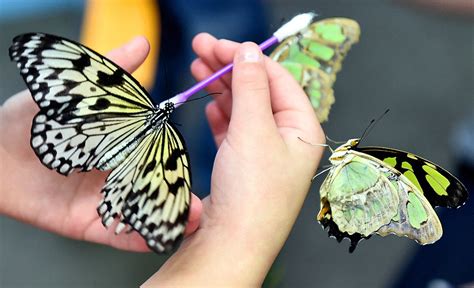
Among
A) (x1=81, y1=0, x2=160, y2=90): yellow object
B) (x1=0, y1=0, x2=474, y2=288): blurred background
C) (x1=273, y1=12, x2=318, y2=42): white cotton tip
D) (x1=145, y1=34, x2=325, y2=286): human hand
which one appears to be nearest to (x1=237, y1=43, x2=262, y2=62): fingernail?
(x1=145, y1=34, x2=325, y2=286): human hand

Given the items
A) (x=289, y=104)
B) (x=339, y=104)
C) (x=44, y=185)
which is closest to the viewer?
(x=289, y=104)

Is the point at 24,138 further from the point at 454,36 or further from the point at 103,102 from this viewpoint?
the point at 454,36

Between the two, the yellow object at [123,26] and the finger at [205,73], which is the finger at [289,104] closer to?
the finger at [205,73]

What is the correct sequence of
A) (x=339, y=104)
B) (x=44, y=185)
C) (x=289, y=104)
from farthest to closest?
(x=339, y=104)
(x=44, y=185)
(x=289, y=104)

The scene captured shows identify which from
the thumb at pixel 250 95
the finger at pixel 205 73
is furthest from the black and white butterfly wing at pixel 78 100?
the finger at pixel 205 73

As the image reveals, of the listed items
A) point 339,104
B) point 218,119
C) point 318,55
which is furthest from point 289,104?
point 339,104

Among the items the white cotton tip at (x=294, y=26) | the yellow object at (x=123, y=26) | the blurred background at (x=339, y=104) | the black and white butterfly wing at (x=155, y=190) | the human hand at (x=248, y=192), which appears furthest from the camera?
the yellow object at (x=123, y=26)

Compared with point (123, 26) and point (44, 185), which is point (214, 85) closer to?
point (44, 185)
